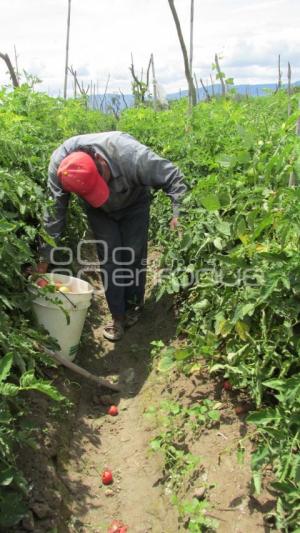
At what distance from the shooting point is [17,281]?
2766 mm

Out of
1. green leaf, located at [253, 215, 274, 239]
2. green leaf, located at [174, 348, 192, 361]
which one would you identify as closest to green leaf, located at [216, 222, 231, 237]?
green leaf, located at [253, 215, 274, 239]

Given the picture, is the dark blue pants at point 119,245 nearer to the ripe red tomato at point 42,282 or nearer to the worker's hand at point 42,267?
the worker's hand at point 42,267

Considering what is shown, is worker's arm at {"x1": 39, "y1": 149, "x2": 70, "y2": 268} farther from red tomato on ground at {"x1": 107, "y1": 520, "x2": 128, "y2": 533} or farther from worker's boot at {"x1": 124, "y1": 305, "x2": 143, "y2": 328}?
red tomato on ground at {"x1": 107, "y1": 520, "x2": 128, "y2": 533}

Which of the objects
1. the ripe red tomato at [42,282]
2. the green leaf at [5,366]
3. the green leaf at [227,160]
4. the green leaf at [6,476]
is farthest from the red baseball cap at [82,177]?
the green leaf at [6,476]

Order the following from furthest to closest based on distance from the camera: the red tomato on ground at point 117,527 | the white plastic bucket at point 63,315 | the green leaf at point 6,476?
the white plastic bucket at point 63,315
the red tomato on ground at point 117,527
the green leaf at point 6,476

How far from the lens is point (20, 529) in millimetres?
1958

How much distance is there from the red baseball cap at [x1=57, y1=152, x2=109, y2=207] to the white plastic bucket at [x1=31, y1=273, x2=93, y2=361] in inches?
21.9

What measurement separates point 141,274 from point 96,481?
1.74 metres

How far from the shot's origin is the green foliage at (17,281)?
5.99 ft

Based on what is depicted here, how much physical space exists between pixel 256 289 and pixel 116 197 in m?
1.51

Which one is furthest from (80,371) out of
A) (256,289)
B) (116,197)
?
(256,289)

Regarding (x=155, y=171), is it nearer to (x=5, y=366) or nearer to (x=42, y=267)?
(x=42, y=267)

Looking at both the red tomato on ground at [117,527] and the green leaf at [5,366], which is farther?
the red tomato on ground at [117,527]

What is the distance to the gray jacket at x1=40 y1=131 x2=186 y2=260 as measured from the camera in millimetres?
3373
